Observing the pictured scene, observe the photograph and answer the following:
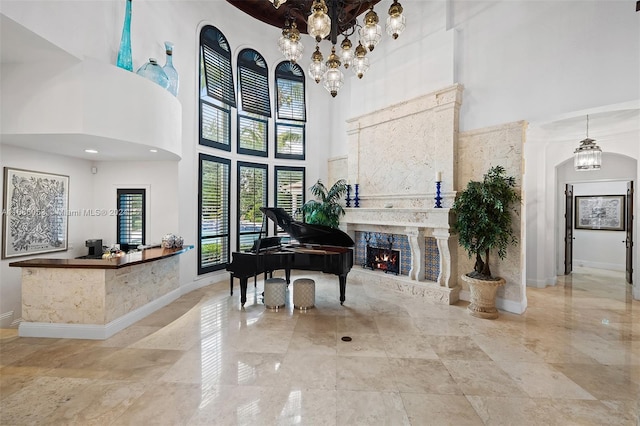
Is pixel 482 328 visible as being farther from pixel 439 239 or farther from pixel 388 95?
pixel 388 95

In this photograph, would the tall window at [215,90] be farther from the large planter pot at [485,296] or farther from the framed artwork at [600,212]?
the framed artwork at [600,212]

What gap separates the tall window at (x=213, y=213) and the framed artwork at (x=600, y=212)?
30.6 feet

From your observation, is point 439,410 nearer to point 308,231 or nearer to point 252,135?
point 308,231

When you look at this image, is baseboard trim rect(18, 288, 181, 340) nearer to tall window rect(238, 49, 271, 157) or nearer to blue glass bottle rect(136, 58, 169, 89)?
blue glass bottle rect(136, 58, 169, 89)

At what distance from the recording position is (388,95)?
5617mm

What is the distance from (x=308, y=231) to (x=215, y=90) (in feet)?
11.8

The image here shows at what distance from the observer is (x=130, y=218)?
15.6 ft

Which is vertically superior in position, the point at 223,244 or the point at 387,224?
the point at 387,224

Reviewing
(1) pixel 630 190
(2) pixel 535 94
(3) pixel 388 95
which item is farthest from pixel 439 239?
(1) pixel 630 190

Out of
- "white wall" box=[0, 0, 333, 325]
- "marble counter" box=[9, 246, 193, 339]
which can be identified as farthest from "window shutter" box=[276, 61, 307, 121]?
"marble counter" box=[9, 246, 193, 339]

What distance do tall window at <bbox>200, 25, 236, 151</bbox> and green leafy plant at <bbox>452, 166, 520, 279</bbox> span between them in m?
4.77

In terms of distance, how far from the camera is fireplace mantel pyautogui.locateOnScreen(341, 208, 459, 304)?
460 centimetres

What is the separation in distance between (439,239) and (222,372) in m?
3.79

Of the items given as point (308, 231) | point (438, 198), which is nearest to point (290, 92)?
point (308, 231)
